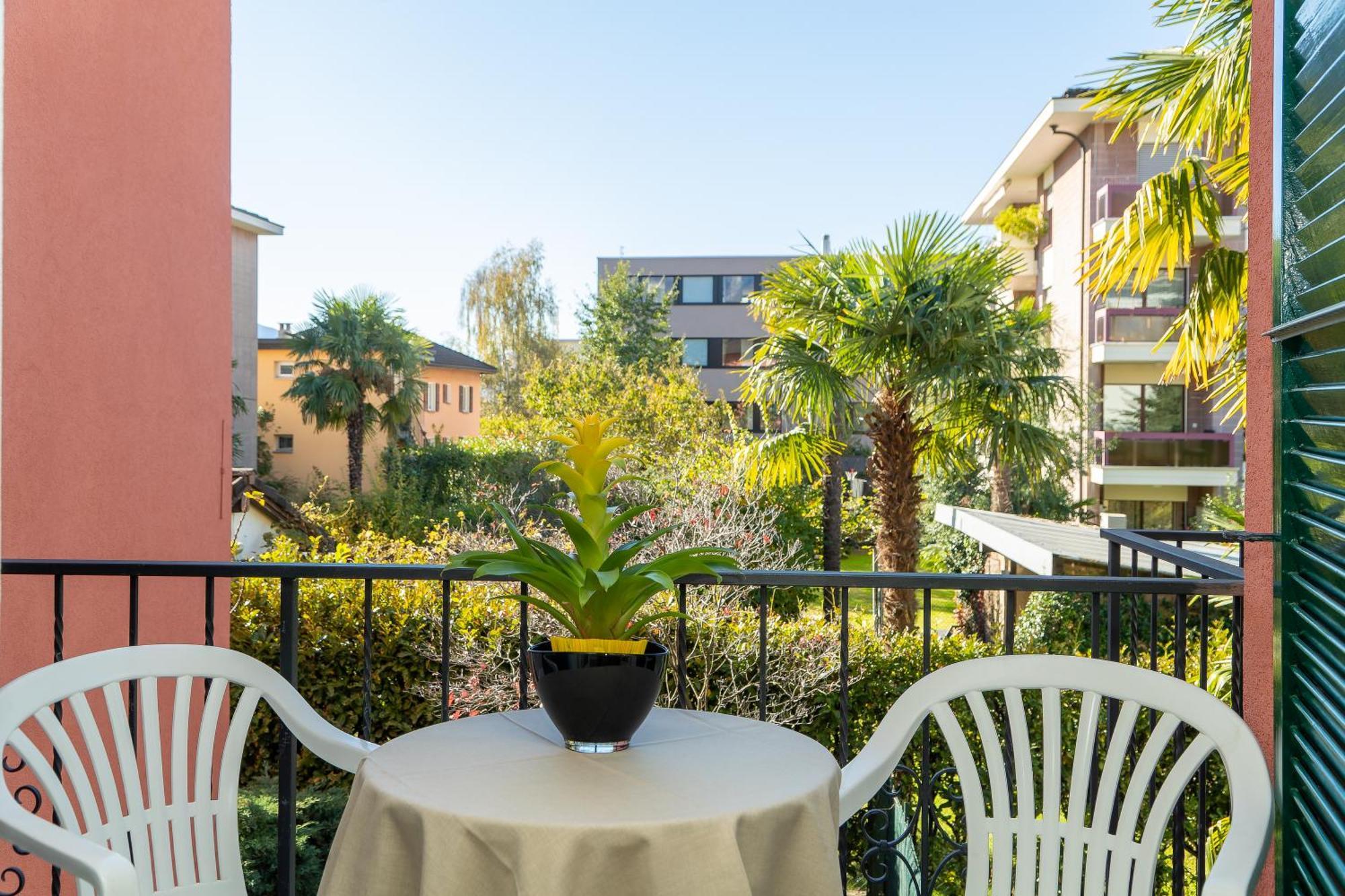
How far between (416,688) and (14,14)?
4664 mm

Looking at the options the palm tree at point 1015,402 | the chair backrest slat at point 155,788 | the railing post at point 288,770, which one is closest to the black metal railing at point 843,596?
the railing post at point 288,770

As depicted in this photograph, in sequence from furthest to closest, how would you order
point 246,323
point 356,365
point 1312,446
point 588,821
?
point 356,365, point 246,323, point 1312,446, point 588,821

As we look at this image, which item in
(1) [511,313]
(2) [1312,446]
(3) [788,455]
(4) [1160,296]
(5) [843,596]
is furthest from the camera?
(1) [511,313]

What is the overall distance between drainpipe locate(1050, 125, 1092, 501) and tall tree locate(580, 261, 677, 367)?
12447mm

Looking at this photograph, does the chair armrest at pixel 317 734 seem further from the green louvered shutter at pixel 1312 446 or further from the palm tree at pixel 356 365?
the palm tree at pixel 356 365

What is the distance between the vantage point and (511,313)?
29.8 metres

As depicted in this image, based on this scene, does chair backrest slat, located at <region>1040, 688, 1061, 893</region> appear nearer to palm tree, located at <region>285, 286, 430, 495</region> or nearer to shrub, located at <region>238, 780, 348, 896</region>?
shrub, located at <region>238, 780, 348, 896</region>

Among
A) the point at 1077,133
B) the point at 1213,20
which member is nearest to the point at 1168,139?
the point at 1213,20

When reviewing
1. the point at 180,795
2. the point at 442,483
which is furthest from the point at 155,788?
the point at 442,483

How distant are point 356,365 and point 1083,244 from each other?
14258mm

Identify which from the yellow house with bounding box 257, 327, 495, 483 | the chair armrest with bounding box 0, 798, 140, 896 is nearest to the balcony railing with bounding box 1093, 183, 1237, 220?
the yellow house with bounding box 257, 327, 495, 483

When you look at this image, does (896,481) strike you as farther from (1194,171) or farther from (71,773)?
(71,773)

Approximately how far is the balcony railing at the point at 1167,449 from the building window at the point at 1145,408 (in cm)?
18

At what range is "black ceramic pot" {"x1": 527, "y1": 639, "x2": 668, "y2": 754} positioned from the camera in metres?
1.71
